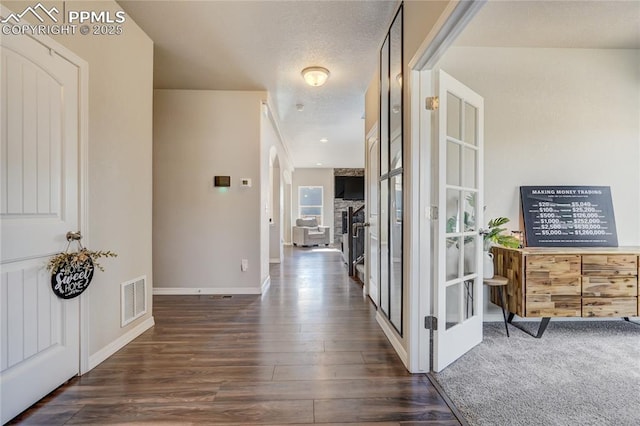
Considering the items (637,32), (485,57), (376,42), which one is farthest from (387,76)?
(637,32)

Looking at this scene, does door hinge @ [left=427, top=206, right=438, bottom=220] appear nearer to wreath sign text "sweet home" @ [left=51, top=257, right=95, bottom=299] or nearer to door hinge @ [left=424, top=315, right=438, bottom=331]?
door hinge @ [left=424, top=315, right=438, bottom=331]

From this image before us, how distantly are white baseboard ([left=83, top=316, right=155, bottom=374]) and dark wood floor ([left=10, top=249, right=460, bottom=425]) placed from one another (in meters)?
0.05

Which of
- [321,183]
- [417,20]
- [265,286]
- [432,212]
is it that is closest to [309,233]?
[321,183]

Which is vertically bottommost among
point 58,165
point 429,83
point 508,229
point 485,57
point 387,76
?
point 508,229

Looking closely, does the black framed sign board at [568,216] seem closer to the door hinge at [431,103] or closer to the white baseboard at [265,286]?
the door hinge at [431,103]

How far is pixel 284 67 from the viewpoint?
3160 millimetres

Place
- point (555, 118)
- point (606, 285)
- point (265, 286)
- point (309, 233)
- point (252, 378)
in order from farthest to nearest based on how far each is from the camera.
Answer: point (309, 233) → point (265, 286) → point (555, 118) → point (606, 285) → point (252, 378)

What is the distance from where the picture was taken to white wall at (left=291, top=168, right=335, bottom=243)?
10828mm

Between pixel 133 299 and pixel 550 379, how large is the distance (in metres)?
3.11

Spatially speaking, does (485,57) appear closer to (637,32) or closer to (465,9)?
(637,32)

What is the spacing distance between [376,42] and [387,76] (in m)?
0.40

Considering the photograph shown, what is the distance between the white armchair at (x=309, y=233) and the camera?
Result: 371 inches

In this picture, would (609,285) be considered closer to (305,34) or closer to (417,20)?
(417,20)

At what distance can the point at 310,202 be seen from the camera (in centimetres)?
1099
